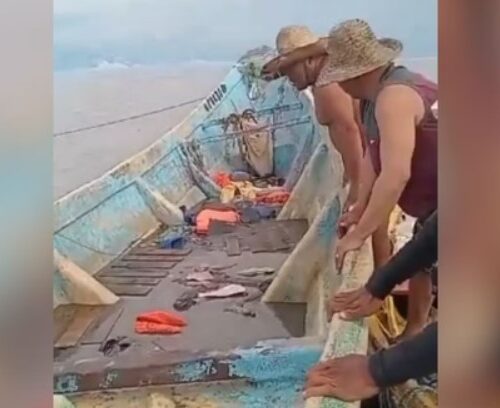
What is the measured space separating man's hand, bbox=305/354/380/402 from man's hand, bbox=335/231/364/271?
0.17 m

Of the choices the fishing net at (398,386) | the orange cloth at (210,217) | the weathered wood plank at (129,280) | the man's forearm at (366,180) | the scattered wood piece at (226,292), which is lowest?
the fishing net at (398,386)

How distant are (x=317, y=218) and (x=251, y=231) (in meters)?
0.12

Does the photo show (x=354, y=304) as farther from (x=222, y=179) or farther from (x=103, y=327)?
(x=103, y=327)

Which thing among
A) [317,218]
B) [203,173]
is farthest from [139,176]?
[317,218]

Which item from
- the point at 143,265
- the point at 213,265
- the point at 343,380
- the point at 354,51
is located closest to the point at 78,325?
the point at 143,265

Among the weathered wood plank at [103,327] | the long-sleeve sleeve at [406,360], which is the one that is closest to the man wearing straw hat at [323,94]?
the long-sleeve sleeve at [406,360]

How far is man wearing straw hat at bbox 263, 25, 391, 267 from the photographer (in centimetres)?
138

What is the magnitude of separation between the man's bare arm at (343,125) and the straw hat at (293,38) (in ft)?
0.29

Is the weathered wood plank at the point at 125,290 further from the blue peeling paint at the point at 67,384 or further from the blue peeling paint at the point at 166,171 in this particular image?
the blue peeling paint at the point at 67,384

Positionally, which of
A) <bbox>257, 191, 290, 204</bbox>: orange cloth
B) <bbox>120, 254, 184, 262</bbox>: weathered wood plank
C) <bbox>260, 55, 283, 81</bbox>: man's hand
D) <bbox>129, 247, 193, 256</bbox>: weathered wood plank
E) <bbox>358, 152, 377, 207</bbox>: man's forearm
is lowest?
<bbox>120, 254, 184, 262</bbox>: weathered wood plank

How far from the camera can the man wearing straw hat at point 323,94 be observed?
54.4 inches

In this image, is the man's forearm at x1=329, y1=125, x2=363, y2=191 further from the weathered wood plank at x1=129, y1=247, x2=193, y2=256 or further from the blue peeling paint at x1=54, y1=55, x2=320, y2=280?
the weathered wood plank at x1=129, y1=247, x2=193, y2=256

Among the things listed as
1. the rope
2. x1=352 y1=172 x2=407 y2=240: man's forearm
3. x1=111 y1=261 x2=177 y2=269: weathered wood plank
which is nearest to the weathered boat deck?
x1=111 y1=261 x2=177 y2=269: weathered wood plank
